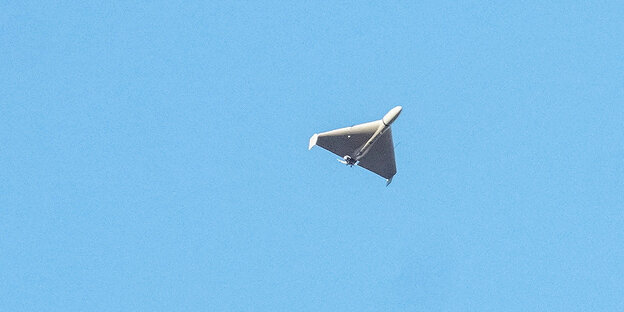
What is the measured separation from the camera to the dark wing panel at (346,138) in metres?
195

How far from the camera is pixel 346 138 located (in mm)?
195500

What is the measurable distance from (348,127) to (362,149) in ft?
19.2

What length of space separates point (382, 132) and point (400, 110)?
739 cm

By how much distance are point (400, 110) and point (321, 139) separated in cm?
1683

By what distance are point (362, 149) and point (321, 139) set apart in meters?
8.83

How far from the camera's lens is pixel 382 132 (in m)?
197

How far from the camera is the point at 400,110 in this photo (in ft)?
628

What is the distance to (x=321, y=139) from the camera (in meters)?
196

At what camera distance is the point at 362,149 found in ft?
649

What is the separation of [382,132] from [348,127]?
705 cm

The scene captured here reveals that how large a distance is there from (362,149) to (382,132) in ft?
17.5

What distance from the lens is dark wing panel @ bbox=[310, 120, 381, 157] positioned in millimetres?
195125

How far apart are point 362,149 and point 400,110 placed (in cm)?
1221
